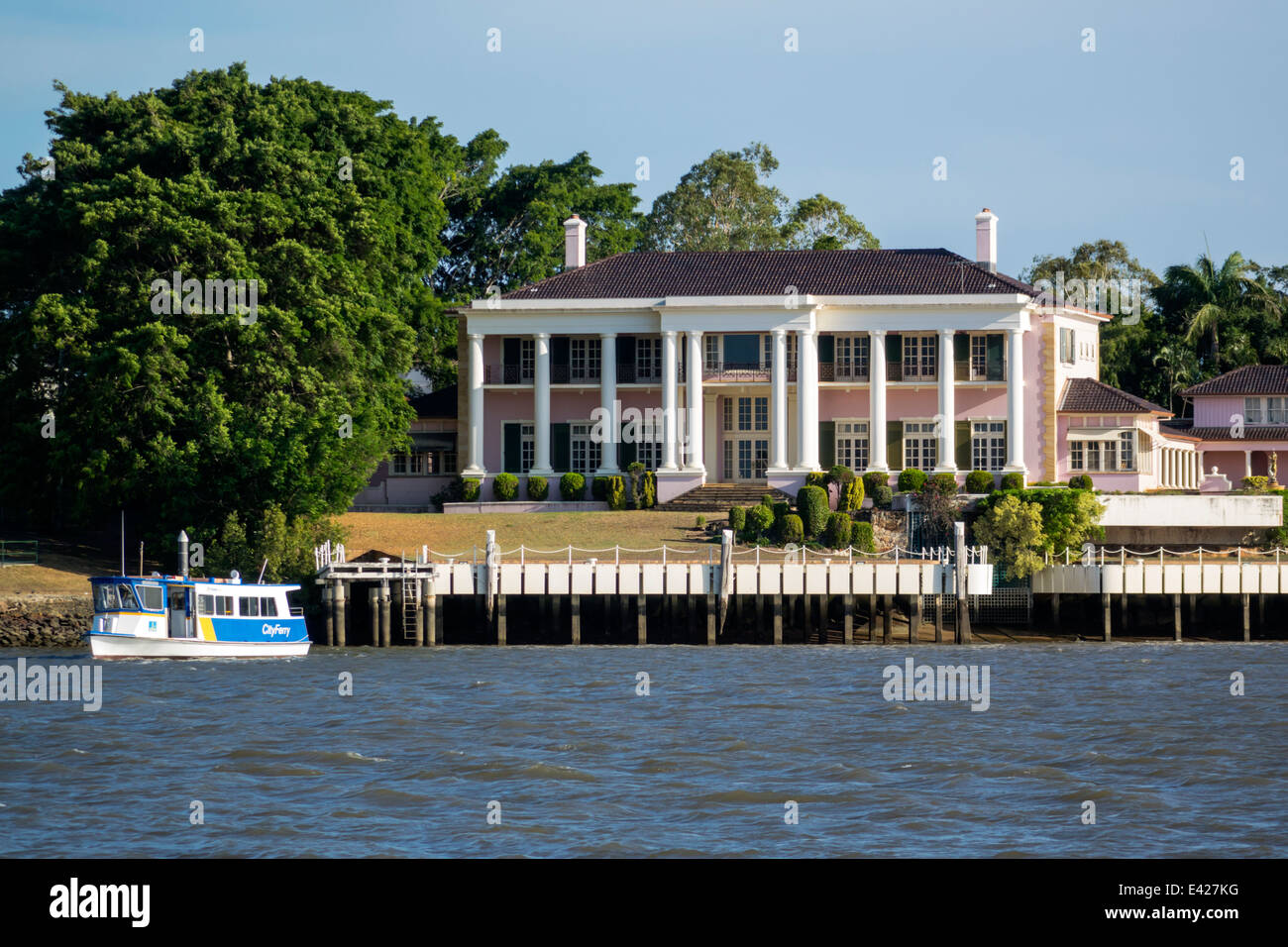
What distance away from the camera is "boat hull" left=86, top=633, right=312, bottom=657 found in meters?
43.0

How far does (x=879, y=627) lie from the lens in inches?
1877

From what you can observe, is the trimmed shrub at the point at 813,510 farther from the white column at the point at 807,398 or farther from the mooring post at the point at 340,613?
the mooring post at the point at 340,613

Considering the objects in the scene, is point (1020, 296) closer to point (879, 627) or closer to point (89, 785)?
point (879, 627)

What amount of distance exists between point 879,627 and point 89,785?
26.9 meters

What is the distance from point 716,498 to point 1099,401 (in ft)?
49.7

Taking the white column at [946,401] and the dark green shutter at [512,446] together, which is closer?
the white column at [946,401]

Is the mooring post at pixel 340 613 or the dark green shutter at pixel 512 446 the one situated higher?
the dark green shutter at pixel 512 446

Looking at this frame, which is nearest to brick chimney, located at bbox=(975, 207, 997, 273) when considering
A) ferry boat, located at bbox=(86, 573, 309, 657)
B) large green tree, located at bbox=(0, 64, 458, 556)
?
large green tree, located at bbox=(0, 64, 458, 556)

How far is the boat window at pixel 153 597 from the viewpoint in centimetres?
4300

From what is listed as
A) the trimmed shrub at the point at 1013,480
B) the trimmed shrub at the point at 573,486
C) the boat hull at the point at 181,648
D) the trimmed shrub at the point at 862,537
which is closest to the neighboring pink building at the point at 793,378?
the trimmed shrub at the point at 573,486

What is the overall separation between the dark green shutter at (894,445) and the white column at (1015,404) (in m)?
3.85

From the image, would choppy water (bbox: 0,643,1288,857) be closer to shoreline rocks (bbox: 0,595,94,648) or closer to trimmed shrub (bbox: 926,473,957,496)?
shoreline rocks (bbox: 0,595,94,648)

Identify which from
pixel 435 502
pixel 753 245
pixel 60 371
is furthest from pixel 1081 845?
pixel 753 245
